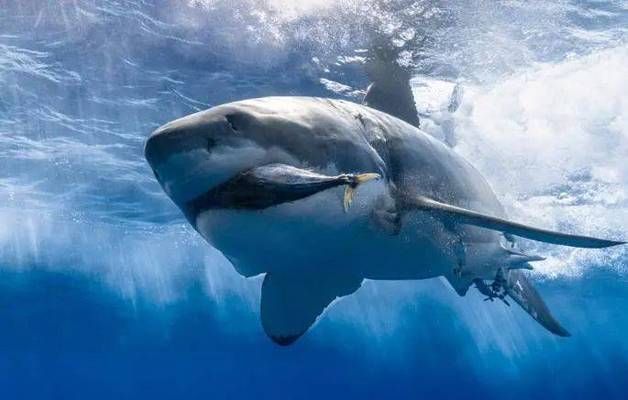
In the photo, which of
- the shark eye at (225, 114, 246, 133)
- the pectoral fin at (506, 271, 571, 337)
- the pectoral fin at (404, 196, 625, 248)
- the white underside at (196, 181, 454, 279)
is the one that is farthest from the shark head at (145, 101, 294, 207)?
the pectoral fin at (506, 271, 571, 337)

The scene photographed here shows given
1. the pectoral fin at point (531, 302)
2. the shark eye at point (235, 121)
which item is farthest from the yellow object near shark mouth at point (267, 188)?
the pectoral fin at point (531, 302)

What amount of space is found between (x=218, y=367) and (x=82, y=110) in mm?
83174

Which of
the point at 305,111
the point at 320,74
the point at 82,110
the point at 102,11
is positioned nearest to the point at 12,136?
the point at 82,110

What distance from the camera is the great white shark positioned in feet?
9.14

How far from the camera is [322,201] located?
3.26 meters

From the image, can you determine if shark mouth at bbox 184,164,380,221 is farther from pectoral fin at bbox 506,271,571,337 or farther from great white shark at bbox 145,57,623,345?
pectoral fin at bbox 506,271,571,337

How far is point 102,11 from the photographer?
38.8 feet

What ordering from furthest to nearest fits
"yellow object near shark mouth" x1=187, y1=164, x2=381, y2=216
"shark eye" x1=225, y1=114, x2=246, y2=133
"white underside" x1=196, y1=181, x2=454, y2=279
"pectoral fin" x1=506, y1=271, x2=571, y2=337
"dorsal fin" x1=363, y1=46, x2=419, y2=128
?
"dorsal fin" x1=363, y1=46, x2=419, y2=128 < "pectoral fin" x1=506, y1=271, x2=571, y2=337 < "white underside" x1=196, y1=181, x2=454, y2=279 < "shark eye" x1=225, y1=114, x2=246, y2=133 < "yellow object near shark mouth" x1=187, y1=164, x2=381, y2=216

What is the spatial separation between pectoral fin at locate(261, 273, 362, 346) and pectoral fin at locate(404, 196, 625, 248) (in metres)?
1.57

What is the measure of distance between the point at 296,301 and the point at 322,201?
93.2 inches

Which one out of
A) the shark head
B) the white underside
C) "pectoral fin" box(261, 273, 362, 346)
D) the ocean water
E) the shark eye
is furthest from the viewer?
the ocean water

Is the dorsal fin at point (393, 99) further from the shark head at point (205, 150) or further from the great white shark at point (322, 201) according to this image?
the shark head at point (205, 150)

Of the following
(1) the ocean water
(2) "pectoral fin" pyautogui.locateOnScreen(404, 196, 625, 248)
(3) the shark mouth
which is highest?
(3) the shark mouth

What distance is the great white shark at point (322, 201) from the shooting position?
2786 mm
